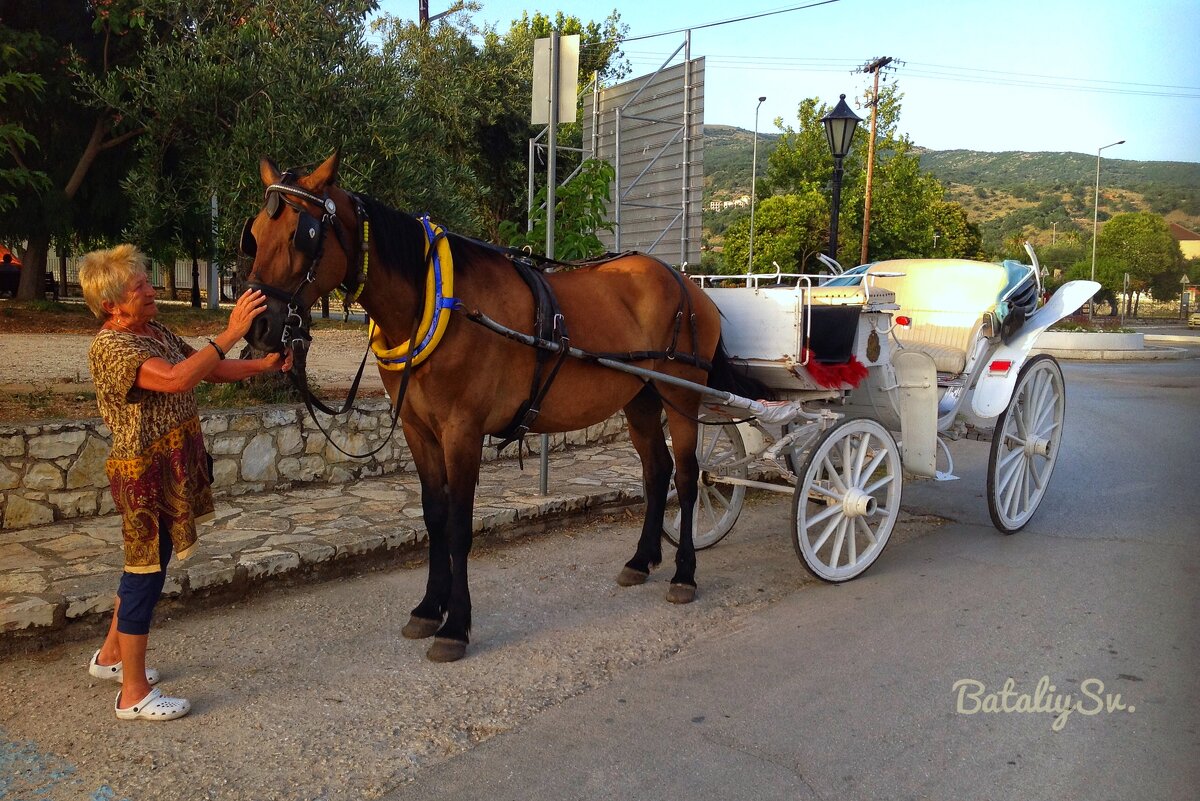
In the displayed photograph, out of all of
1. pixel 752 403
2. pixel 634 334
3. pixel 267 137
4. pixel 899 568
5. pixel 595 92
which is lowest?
pixel 899 568

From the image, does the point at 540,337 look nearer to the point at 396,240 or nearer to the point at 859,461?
the point at 396,240

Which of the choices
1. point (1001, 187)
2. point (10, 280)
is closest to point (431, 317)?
point (10, 280)

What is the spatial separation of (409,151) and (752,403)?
433cm

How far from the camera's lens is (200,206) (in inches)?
305

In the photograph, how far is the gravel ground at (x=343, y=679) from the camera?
10.1 feet

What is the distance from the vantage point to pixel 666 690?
383cm

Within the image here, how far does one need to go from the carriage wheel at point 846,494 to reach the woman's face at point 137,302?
11.1ft

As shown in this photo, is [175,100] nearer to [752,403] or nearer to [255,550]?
[255,550]

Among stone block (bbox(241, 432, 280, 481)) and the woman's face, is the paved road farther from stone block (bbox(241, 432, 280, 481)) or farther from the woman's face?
stone block (bbox(241, 432, 280, 481))

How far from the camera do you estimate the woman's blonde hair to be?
3.28 metres

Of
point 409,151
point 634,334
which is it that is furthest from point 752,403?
point 409,151

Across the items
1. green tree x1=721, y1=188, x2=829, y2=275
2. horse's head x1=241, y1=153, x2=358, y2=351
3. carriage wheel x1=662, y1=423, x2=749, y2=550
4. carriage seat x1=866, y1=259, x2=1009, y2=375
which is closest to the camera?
horse's head x1=241, y1=153, x2=358, y2=351

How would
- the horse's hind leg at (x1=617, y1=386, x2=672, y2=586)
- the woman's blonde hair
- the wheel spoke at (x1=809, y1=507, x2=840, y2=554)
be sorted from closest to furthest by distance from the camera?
1. the woman's blonde hair
2. the wheel spoke at (x1=809, y1=507, x2=840, y2=554)
3. the horse's hind leg at (x1=617, y1=386, x2=672, y2=586)

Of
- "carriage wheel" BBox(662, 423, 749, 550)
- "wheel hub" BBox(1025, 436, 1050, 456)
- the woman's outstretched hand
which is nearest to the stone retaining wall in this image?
"carriage wheel" BBox(662, 423, 749, 550)
